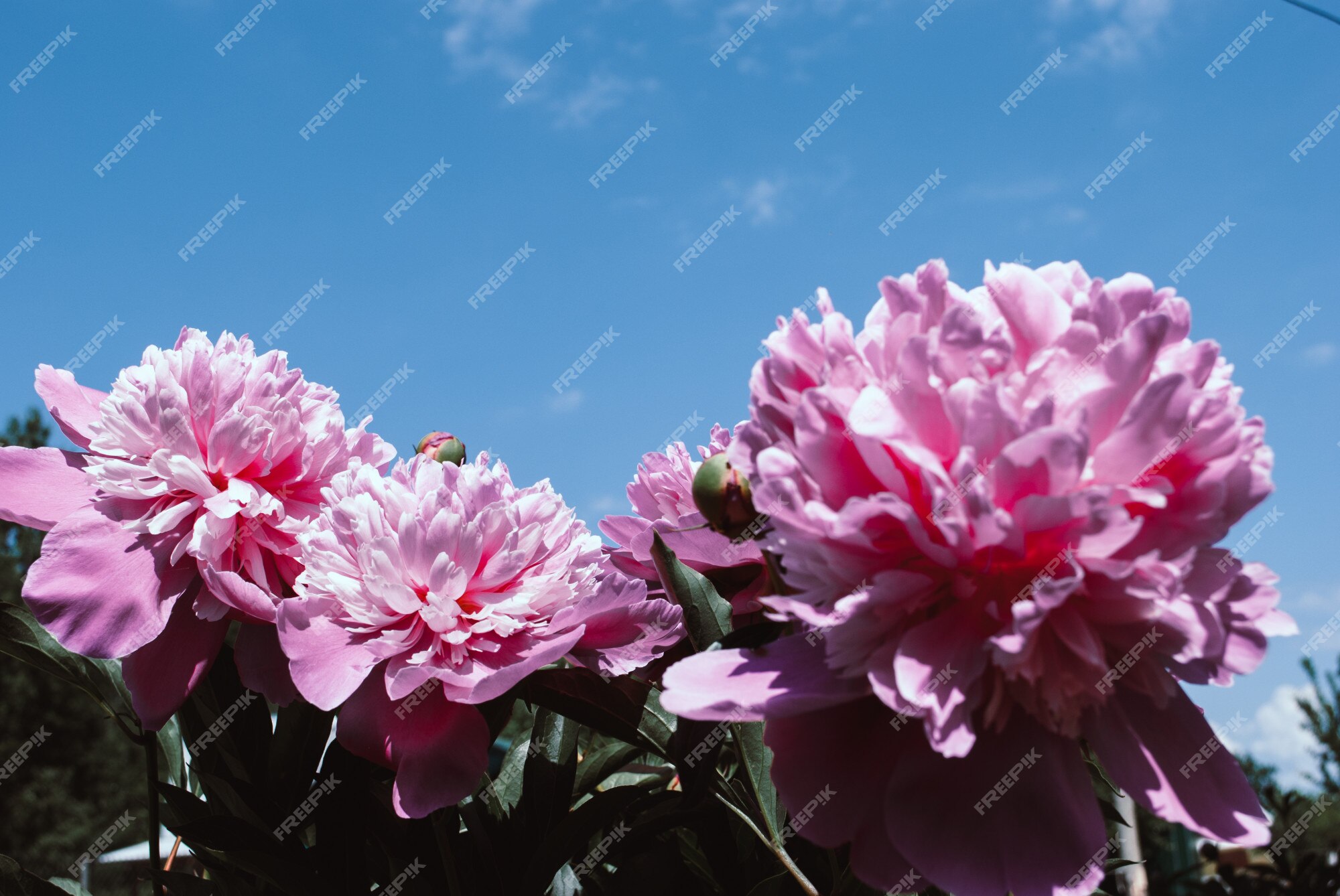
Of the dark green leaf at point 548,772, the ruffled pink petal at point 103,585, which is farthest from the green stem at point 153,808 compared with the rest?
the dark green leaf at point 548,772

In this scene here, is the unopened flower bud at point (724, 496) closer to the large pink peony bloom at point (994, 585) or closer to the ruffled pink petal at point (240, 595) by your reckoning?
the large pink peony bloom at point (994, 585)

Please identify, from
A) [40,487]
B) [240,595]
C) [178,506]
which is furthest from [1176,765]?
[40,487]

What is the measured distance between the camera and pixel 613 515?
3.36ft

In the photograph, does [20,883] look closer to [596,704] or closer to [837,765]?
[596,704]

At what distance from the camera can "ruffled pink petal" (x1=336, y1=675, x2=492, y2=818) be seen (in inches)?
31.8

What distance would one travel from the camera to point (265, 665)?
0.90 m

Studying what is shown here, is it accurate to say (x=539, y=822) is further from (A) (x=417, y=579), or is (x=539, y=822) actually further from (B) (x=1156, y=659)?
(B) (x=1156, y=659)

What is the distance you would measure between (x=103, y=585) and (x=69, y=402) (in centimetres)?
24

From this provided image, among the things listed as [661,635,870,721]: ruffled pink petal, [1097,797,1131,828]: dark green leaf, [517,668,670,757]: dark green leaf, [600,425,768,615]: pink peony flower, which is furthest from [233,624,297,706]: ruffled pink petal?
[1097,797,1131,828]: dark green leaf

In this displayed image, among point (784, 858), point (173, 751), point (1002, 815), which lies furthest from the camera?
point (173, 751)

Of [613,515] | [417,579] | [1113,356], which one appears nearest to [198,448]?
[417,579]

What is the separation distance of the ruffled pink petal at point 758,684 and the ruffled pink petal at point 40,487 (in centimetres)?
66

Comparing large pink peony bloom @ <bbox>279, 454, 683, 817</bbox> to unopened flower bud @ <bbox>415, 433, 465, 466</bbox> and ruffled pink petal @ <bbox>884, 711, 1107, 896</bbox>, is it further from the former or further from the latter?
ruffled pink petal @ <bbox>884, 711, 1107, 896</bbox>

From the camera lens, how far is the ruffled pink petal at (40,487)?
0.96 m
